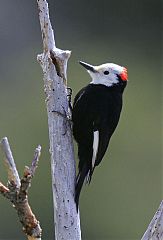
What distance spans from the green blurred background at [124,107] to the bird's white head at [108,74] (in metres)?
4.41

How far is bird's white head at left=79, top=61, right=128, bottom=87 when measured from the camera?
5898 mm

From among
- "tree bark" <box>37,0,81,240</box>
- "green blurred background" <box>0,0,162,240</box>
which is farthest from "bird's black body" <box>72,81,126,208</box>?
"green blurred background" <box>0,0,162,240</box>

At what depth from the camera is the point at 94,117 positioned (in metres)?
5.78

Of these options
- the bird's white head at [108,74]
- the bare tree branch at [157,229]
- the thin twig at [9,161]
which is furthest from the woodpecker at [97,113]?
the thin twig at [9,161]

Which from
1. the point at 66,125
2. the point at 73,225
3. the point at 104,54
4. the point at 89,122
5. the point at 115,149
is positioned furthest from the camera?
the point at 104,54

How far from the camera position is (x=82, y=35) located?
14.7 meters

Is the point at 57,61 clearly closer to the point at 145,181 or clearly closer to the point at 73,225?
the point at 73,225

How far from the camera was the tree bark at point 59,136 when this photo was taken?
4934 mm

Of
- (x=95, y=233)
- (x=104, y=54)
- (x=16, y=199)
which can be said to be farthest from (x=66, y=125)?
(x=104, y=54)

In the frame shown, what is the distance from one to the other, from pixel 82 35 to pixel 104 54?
21.9 inches

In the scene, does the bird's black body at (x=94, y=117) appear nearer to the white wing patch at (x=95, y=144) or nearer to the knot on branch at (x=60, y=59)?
the white wing patch at (x=95, y=144)

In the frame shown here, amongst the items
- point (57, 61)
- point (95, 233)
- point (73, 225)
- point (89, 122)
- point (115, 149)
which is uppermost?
point (57, 61)

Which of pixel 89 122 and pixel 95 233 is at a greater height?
pixel 89 122

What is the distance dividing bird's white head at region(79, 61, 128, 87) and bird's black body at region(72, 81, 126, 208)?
36mm
